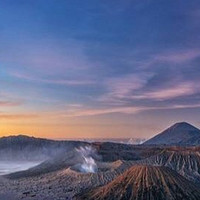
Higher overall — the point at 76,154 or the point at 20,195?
the point at 76,154

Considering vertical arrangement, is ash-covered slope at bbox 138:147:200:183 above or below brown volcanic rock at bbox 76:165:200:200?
above

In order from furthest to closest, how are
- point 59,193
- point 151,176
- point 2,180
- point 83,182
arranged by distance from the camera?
point 2,180
point 83,182
point 59,193
point 151,176

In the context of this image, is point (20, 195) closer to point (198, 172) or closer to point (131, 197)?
point (131, 197)

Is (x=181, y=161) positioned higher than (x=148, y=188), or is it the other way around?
(x=181, y=161)

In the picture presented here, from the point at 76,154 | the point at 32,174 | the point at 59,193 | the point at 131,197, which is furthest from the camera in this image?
the point at 76,154

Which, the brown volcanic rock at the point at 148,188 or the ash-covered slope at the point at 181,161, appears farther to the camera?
the ash-covered slope at the point at 181,161

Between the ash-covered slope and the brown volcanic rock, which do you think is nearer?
the brown volcanic rock

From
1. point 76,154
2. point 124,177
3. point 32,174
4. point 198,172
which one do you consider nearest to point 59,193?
point 124,177

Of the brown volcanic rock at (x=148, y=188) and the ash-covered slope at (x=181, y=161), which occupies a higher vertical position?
the ash-covered slope at (x=181, y=161)
